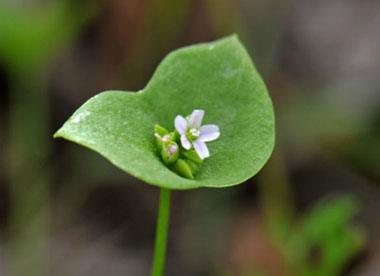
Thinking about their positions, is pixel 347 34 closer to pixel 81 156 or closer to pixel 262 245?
pixel 262 245

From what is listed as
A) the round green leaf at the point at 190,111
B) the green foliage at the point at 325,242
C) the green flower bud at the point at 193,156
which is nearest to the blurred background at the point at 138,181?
the green foliage at the point at 325,242

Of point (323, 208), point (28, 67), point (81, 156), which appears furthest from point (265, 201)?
point (28, 67)

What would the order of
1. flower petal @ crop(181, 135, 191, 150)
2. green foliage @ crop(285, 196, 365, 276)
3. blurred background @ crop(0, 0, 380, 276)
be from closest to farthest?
1. flower petal @ crop(181, 135, 191, 150)
2. green foliage @ crop(285, 196, 365, 276)
3. blurred background @ crop(0, 0, 380, 276)

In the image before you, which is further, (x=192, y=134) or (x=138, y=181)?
(x=138, y=181)

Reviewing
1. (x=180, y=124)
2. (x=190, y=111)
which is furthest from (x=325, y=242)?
(x=180, y=124)

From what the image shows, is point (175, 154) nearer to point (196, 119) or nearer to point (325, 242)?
point (196, 119)

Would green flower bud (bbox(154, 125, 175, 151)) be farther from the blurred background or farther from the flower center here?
the blurred background

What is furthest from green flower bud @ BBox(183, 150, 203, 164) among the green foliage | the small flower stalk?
the green foliage

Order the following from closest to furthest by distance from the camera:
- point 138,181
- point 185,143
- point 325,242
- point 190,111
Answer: point 185,143, point 190,111, point 325,242, point 138,181
